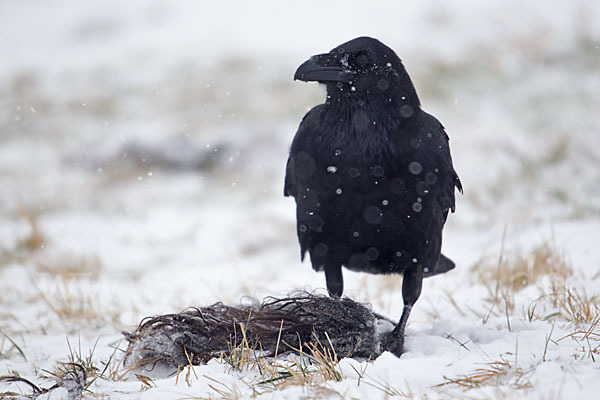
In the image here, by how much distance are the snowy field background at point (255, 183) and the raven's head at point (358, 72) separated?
96 cm

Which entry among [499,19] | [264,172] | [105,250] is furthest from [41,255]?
[499,19]

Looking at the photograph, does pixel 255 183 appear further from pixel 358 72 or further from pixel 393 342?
pixel 393 342

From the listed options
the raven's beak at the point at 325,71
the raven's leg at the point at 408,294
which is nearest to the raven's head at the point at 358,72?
the raven's beak at the point at 325,71

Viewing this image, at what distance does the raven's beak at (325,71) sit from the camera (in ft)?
8.36

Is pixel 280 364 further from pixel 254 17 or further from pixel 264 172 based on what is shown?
pixel 254 17

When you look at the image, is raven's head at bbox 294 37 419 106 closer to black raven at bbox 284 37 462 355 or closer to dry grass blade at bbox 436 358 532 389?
black raven at bbox 284 37 462 355

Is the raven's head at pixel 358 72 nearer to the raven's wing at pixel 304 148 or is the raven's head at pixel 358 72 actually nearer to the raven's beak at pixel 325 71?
the raven's beak at pixel 325 71

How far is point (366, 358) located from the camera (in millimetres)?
2402

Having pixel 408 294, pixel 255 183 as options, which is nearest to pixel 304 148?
pixel 408 294

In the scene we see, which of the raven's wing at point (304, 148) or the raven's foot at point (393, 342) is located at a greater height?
the raven's wing at point (304, 148)

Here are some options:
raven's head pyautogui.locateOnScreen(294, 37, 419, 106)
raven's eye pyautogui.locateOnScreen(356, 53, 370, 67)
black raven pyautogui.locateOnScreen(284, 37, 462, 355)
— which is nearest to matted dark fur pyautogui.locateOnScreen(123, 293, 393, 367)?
black raven pyautogui.locateOnScreen(284, 37, 462, 355)

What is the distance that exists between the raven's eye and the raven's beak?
0.06m

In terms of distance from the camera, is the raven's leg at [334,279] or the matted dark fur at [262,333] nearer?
the matted dark fur at [262,333]

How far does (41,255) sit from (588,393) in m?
5.47
